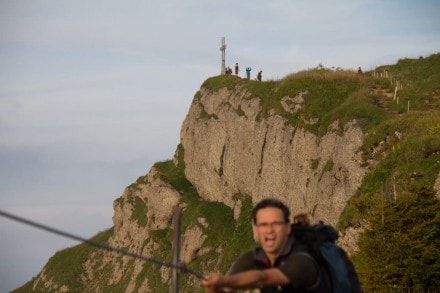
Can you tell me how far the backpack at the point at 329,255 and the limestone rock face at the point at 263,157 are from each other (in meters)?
47.6

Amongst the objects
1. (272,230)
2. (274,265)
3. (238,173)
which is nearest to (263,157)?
(238,173)

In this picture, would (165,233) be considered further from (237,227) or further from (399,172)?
(399,172)

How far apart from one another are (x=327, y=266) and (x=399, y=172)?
3849 cm

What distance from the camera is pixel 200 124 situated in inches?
3787

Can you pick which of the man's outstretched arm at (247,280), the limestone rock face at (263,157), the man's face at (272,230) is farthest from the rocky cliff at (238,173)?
the man's outstretched arm at (247,280)

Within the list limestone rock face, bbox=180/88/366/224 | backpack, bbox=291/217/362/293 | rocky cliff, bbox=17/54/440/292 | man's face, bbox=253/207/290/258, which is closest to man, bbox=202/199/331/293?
man's face, bbox=253/207/290/258

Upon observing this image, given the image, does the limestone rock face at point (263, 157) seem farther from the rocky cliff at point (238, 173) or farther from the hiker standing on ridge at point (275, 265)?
the hiker standing on ridge at point (275, 265)

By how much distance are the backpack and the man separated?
150mm

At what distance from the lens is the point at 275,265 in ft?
25.2

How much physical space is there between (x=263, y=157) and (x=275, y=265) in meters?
72.1

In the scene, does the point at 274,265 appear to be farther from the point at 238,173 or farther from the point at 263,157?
the point at 238,173

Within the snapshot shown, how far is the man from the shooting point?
7043mm

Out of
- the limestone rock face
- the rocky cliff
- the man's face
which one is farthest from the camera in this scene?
Answer: the limestone rock face

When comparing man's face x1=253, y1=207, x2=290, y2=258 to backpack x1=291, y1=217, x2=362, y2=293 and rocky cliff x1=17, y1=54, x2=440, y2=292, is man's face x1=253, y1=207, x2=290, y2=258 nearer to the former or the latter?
backpack x1=291, y1=217, x2=362, y2=293
